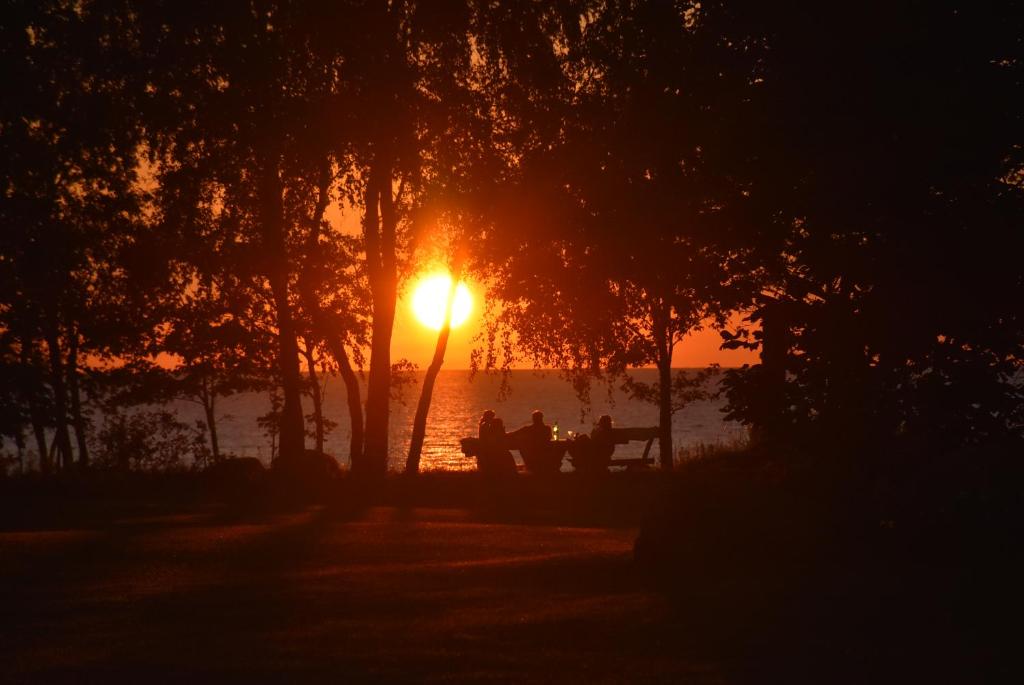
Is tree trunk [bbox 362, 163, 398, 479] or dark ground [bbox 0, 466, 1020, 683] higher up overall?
tree trunk [bbox 362, 163, 398, 479]

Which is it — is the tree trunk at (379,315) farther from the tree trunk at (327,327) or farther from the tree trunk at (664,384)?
the tree trunk at (664,384)

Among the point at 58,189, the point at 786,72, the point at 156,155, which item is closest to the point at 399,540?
the point at 786,72

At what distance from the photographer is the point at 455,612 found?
9812mm

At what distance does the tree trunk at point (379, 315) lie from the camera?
24859mm

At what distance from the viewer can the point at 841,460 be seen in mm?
12961

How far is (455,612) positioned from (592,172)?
760 cm

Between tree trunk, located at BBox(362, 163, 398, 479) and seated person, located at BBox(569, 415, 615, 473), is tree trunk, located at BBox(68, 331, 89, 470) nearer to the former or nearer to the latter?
tree trunk, located at BBox(362, 163, 398, 479)

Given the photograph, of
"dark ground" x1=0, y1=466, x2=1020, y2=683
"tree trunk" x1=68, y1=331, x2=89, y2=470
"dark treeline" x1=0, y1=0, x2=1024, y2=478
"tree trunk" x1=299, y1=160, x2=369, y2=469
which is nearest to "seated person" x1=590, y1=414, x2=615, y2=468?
"dark treeline" x1=0, y1=0, x2=1024, y2=478

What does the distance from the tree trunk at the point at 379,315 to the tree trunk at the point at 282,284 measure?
6.18 ft

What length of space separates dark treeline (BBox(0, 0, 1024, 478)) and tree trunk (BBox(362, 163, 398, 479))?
64 mm

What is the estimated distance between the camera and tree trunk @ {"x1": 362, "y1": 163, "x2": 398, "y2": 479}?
24859mm

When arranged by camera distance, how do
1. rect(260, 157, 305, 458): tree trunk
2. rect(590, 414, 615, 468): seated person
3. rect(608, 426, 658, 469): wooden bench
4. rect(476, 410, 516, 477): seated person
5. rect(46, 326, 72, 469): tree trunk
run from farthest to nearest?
rect(46, 326, 72, 469): tree trunk → rect(608, 426, 658, 469): wooden bench → rect(590, 414, 615, 468): seated person → rect(476, 410, 516, 477): seated person → rect(260, 157, 305, 458): tree trunk

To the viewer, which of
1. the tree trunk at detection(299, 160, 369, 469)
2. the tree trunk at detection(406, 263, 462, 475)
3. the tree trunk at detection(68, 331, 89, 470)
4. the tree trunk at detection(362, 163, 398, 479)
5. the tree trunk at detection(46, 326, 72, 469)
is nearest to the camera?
the tree trunk at detection(362, 163, 398, 479)

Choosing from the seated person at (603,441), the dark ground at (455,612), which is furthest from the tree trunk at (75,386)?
the dark ground at (455,612)
